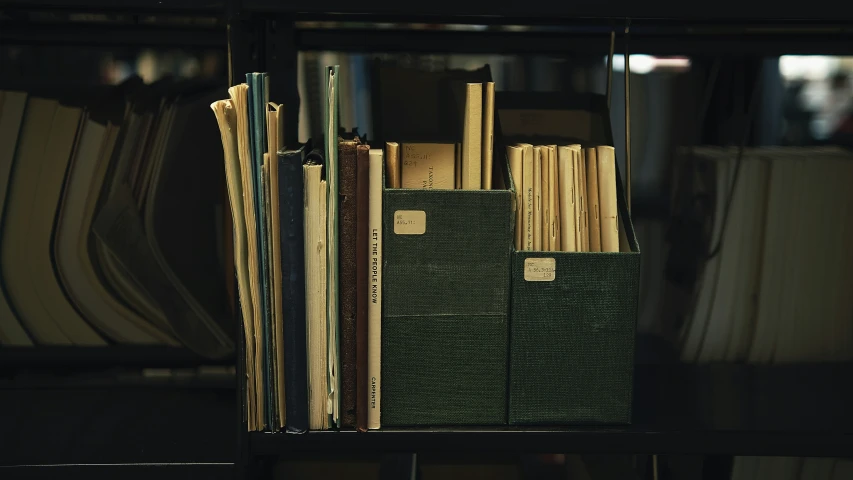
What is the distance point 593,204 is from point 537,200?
3.1 inches

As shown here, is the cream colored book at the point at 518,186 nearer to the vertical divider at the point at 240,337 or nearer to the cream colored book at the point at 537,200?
the cream colored book at the point at 537,200

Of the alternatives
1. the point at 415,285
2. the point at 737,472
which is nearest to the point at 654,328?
the point at 737,472

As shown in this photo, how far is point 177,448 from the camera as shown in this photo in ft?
3.17

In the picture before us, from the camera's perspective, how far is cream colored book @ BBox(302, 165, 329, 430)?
850mm

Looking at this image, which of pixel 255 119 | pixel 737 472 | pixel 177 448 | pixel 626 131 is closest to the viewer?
pixel 255 119

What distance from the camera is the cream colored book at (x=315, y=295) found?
85 centimetres

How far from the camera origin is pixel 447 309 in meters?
0.86

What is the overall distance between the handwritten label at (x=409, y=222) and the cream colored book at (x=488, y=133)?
0.38ft

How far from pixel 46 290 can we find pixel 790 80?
1306mm

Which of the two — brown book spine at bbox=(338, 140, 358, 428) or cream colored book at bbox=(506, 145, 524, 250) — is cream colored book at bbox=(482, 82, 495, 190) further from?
brown book spine at bbox=(338, 140, 358, 428)

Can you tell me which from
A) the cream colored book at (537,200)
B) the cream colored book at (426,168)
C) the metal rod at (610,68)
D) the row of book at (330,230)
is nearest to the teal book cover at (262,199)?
the row of book at (330,230)

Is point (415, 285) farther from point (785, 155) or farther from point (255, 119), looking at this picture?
point (785, 155)
